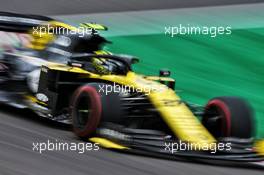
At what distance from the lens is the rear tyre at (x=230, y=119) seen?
27.5 ft

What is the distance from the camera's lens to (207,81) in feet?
41.5

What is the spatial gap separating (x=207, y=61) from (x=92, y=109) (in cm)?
577

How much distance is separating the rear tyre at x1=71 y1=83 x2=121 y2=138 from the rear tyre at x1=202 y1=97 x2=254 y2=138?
1136 mm

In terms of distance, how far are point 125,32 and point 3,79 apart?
536 cm

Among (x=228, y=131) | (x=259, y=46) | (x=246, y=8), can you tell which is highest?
(x=246, y=8)

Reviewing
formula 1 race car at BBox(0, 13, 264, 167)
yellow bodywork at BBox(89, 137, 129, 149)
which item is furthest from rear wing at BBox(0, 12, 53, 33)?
yellow bodywork at BBox(89, 137, 129, 149)

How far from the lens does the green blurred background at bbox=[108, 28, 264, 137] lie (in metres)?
12.2

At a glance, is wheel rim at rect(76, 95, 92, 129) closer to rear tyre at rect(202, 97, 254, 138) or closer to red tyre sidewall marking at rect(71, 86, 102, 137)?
red tyre sidewall marking at rect(71, 86, 102, 137)

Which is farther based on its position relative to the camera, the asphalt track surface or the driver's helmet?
the driver's helmet

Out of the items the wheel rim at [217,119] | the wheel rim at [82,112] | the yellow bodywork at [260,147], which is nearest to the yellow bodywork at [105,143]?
the wheel rim at [82,112]

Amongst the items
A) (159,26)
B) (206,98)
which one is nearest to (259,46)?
(159,26)

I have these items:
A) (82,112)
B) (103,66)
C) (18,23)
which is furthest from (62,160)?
(18,23)

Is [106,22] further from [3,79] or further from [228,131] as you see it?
[228,131]

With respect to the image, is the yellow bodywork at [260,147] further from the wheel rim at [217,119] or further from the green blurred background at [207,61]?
the green blurred background at [207,61]
